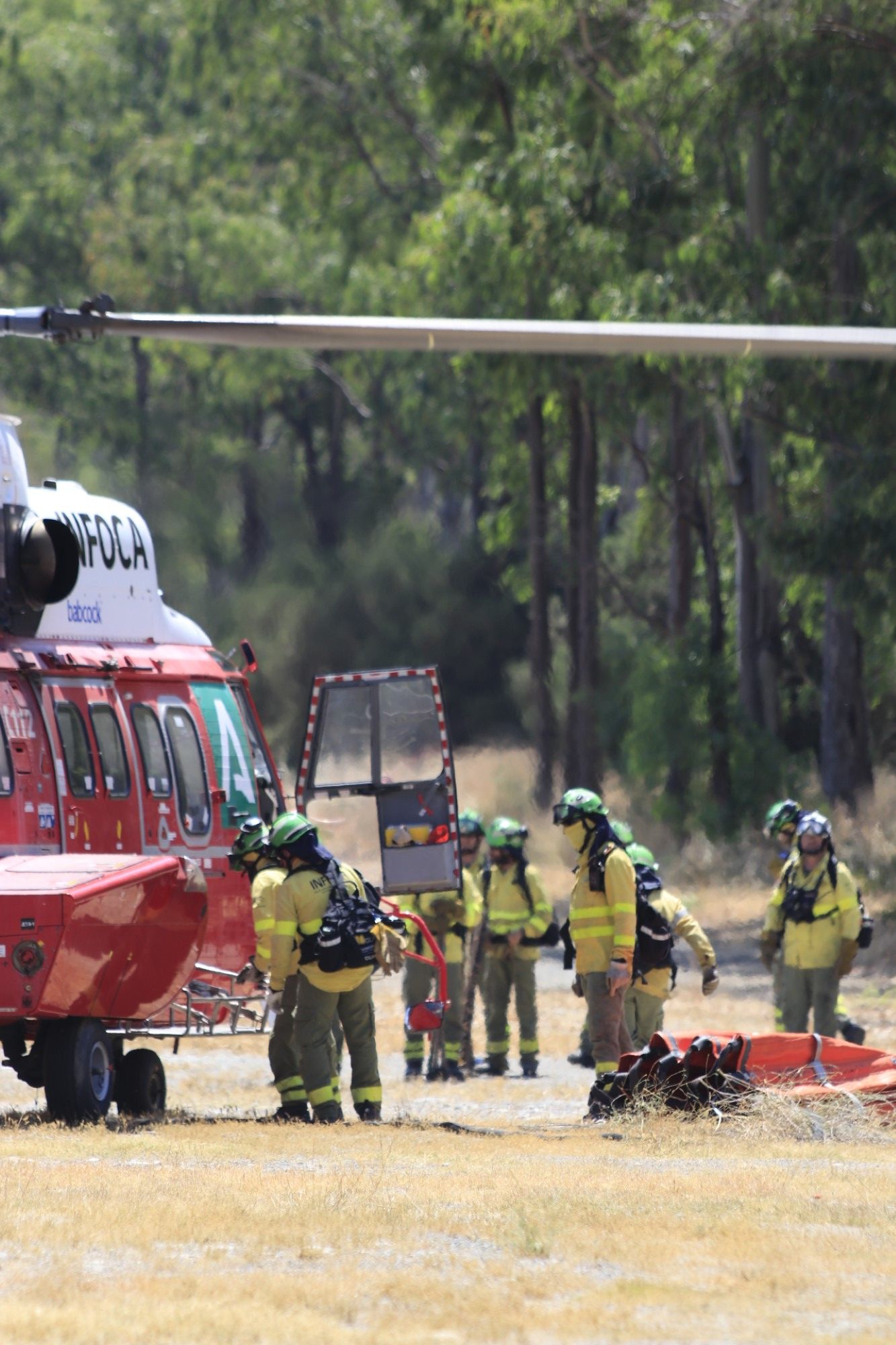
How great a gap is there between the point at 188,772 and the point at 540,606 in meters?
22.9

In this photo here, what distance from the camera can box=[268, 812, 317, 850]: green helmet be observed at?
38.5ft

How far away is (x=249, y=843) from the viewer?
12180mm

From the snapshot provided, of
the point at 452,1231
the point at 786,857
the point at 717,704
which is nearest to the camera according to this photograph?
the point at 452,1231

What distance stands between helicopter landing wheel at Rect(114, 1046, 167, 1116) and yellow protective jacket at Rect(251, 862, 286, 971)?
826 mm

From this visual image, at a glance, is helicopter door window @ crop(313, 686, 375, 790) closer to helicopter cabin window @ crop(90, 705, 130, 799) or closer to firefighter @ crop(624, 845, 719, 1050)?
helicopter cabin window @ crop(90, 705, 130, 799)

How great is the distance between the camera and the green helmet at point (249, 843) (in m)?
12.1

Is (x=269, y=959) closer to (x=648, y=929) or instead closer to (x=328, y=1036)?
(x=328, y=1036)

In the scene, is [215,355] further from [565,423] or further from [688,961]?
[688,961]

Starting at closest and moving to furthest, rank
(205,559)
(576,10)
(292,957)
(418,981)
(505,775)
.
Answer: (292,957)
(418,981)
(576,10)
(505,775)
(205,559)

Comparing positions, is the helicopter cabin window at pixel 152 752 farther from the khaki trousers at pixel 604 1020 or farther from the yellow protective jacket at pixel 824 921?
the yellow protective jacket at pixel 824 921

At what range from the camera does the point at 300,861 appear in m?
11.8

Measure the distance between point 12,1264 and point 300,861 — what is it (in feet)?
15.6

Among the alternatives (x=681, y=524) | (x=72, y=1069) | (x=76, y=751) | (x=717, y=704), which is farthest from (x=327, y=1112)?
(x=681, y=524)

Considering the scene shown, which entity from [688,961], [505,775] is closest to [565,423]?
[505,775]
